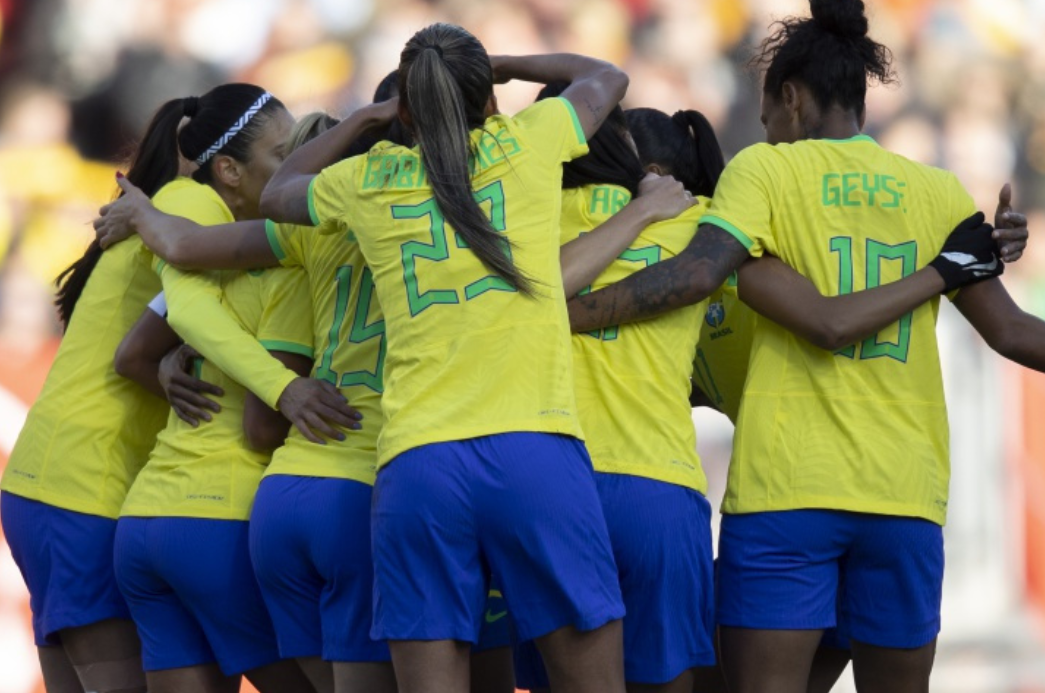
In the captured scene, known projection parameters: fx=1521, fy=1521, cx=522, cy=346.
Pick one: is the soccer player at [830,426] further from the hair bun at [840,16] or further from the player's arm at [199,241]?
the player's arm at [199,241]

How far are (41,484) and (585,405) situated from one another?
150 centimetres

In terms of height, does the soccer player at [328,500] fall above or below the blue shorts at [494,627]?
above

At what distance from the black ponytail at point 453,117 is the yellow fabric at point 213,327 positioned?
0.68 metres

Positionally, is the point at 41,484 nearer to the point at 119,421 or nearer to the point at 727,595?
the point at 119,421

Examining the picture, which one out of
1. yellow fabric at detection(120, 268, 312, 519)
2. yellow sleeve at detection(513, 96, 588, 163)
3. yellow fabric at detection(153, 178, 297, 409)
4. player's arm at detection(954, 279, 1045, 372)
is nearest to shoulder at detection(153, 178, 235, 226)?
yellow fabric at detection(153, 178, 297, 409)

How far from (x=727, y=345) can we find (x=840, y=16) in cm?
84

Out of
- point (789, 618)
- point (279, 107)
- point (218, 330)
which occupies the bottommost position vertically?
point (789, 618)

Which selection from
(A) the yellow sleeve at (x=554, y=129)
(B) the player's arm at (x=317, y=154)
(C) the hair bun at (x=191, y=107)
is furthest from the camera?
(C) the hair bun at (x=191, y=107)

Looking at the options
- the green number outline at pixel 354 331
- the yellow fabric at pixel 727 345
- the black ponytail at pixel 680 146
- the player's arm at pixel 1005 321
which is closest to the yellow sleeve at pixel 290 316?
the green number outline at pixel 354 331

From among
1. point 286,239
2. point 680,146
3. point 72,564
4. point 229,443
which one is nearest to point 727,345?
point 680,146

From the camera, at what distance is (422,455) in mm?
2674

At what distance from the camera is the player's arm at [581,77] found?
117 inches

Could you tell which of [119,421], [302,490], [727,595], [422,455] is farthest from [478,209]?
[119,421]

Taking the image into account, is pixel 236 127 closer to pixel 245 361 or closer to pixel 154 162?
pixel 154 162
